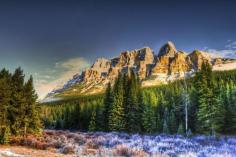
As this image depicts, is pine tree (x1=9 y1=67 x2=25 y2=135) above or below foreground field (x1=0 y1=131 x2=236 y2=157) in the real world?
above

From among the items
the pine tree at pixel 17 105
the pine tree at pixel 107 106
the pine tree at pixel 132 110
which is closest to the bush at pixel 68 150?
the pine tree at pixel 17 105

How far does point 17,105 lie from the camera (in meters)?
37.7

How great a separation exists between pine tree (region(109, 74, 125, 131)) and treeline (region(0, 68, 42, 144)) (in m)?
20.3

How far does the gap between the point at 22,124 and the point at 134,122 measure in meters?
27.1

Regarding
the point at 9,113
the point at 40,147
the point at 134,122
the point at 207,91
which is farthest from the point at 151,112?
the point at 40,147

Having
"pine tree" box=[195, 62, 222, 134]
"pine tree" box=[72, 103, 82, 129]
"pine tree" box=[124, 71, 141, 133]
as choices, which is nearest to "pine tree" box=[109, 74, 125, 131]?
"pine tree" box=[124, 71, 141, 133]

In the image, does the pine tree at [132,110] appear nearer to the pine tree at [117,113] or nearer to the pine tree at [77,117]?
the pine tree at [117,113]

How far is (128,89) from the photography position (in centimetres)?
6462

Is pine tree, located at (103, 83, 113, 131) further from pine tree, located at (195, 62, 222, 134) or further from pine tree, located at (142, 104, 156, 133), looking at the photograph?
pine tree, located at (195, 62, 222, 134)

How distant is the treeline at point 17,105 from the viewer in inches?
1315

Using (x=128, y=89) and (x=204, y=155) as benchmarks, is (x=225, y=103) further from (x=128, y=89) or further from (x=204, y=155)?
(x=204, y=155)

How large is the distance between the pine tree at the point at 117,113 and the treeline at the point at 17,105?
20.3 metres

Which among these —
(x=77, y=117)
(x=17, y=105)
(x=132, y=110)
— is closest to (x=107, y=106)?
(x=132, y=110)

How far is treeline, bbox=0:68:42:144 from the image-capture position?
3341cm
